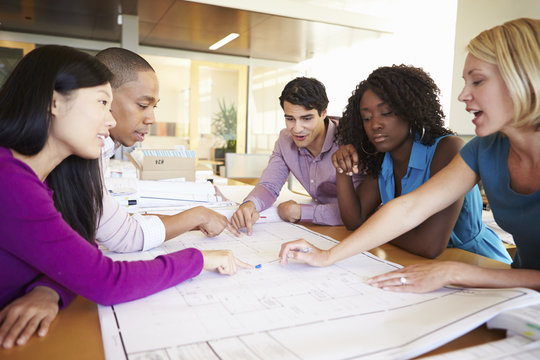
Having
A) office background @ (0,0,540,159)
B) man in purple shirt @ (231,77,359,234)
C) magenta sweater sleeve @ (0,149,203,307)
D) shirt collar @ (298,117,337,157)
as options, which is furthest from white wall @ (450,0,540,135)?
magenta sweater sleeve @ (0,149,203,307)

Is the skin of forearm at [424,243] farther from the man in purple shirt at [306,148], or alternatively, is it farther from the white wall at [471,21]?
the white wall at [471,21]

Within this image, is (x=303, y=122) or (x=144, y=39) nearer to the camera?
(x=303, y=122)

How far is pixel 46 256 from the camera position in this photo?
2.24 feet

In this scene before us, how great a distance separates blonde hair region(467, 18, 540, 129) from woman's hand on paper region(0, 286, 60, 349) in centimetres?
101

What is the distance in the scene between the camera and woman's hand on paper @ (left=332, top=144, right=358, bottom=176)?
153 centimetres

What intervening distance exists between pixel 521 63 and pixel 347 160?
77 cm

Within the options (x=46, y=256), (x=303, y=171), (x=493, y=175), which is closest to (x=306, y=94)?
(x=303, y=171)

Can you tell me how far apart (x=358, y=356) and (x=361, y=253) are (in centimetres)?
56

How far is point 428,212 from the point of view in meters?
1.06

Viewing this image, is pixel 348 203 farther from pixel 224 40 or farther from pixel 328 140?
pixel 224 40

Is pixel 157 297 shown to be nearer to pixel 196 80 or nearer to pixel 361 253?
pixel 361 253

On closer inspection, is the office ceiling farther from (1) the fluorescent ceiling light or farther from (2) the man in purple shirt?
(2) the man in purple shirt

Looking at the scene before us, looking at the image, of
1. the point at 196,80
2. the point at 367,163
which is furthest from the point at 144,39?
the point at 367,163

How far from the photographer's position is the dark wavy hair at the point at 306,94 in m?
1.92
